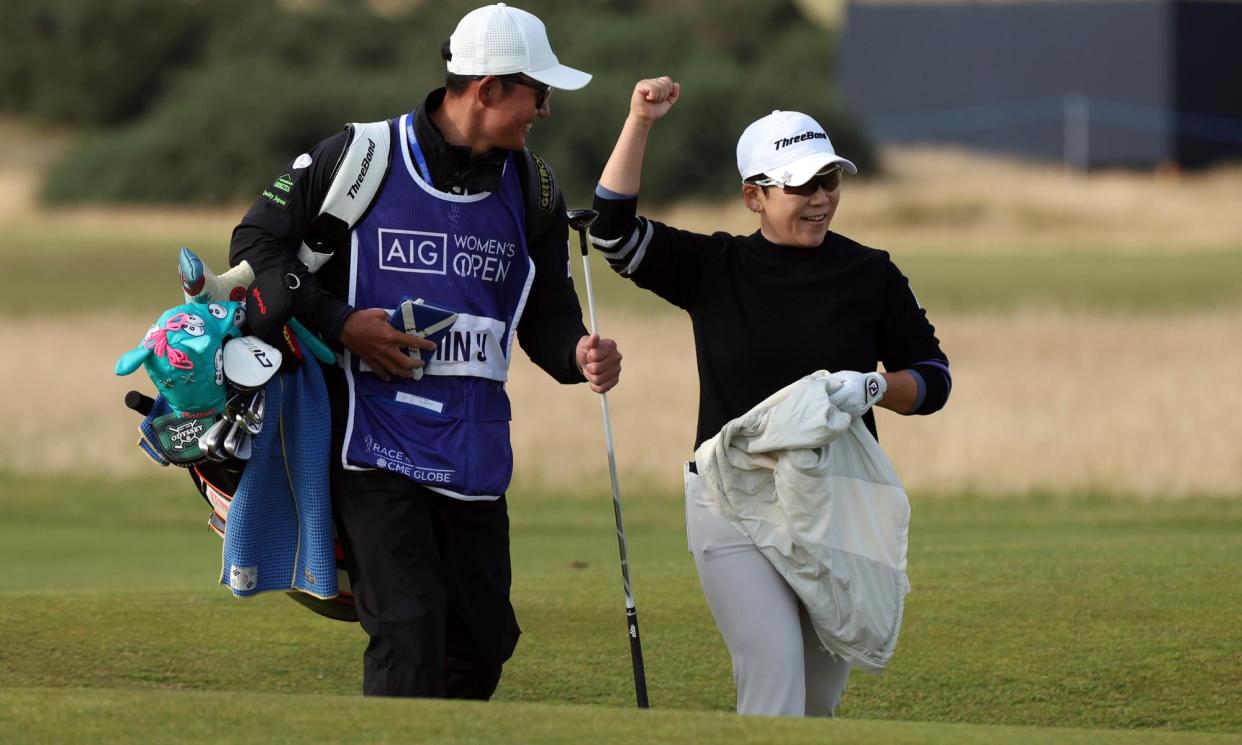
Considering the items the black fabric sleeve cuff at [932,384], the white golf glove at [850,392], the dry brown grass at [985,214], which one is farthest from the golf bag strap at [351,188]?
the dry brown grass at [985,214]

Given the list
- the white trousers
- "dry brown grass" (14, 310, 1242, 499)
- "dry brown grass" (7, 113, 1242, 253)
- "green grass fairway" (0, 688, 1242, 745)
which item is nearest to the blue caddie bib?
the white trousers

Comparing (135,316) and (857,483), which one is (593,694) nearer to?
(857,483)

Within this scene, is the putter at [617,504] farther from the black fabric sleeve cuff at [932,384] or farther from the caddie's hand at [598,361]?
the black fabric sleeve cuff at [932,384]

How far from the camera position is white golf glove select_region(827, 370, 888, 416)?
546cm

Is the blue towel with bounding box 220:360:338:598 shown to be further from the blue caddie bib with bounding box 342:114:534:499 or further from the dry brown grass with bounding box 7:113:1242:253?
the dry brown grass with bounding box 7:113:1242:253

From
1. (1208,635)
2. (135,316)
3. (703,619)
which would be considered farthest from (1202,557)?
(135,316)

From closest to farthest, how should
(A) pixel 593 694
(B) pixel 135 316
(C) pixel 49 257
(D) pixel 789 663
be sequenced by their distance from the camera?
1. (D) pixel 789 663
2. (A) pixel 593 694
3. (B) pixel 135 316
4. (C) pixel 49 257

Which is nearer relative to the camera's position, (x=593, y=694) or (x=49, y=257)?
(x=593, y=694)

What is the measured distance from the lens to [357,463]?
5738 millimetres

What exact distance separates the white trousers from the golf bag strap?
3.88ft

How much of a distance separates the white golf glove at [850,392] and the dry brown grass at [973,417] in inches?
411

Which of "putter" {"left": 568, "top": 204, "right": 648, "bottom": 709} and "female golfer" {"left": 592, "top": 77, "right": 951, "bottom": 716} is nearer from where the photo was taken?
"female golfer" {"left": 592, "top": 77, "right": 951, "bottom": 716}

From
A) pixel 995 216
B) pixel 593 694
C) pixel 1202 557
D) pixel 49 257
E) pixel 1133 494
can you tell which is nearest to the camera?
pixel 593 694

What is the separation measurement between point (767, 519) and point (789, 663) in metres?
0.39
